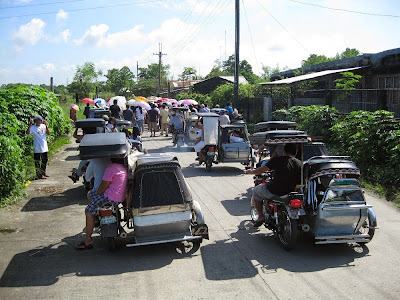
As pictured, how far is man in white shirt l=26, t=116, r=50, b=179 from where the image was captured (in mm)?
13570

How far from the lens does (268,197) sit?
8.12 m

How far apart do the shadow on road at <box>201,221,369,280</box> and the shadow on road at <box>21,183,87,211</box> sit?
4683 mm

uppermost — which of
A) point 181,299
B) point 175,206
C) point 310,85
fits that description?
point 310,85

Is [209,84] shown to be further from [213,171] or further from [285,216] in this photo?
[285,216]

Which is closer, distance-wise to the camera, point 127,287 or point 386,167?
point 127,287

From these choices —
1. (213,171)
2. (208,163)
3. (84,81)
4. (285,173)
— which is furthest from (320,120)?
(84,81)

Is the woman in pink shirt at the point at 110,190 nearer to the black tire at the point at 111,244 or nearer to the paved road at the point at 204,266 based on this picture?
the black tire at the point at 111,244

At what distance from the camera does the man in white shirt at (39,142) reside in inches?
534

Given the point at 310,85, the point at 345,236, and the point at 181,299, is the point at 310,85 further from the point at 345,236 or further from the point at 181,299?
the point at 181,299

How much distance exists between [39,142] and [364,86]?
17865 millimetres

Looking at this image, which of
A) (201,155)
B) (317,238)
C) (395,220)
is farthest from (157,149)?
(317,238)

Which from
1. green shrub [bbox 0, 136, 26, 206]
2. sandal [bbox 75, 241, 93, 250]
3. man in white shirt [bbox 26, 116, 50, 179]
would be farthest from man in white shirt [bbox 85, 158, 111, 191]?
man in white shirt [bbox 26, 116, 50, 179]

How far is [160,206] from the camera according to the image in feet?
24.2

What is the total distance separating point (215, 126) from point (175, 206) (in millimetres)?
8432
